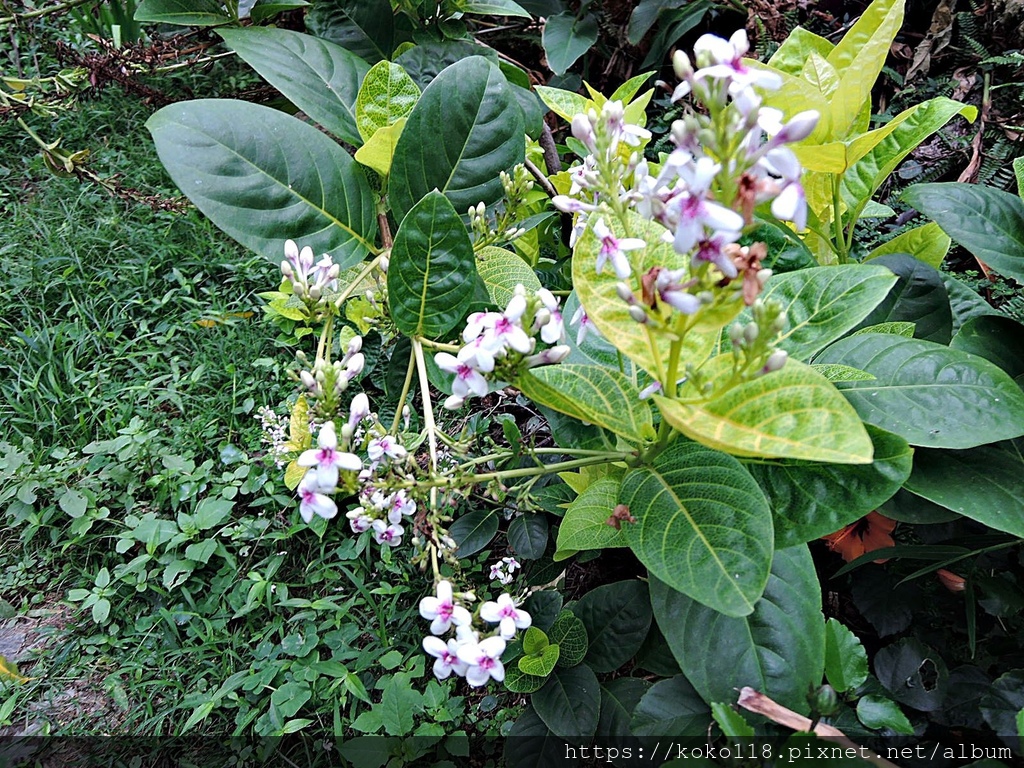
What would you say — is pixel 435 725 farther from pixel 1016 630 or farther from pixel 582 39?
pixel 582 39

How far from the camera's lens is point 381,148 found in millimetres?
1160

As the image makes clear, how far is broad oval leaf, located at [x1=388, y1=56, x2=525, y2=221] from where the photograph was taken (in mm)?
1104

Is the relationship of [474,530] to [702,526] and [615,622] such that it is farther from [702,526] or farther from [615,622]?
[702,526]

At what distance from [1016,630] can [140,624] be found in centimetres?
196

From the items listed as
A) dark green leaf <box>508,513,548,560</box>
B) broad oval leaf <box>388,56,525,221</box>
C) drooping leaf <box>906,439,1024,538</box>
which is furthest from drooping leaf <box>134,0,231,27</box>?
drooping leaf <box>906,439,1024,538</box>

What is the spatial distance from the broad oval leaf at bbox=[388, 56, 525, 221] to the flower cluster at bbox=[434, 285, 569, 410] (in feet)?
1.33

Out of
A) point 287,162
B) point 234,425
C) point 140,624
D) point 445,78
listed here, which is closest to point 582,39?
point 445,78

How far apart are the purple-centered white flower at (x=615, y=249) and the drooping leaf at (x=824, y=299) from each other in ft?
0.85

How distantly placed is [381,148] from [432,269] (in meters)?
0.30

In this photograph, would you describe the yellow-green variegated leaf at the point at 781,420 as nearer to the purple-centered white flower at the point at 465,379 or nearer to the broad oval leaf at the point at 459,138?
the purple-centered white flower at the point at 465,379

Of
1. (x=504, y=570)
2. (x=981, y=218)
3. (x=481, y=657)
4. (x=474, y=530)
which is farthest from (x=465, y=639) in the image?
(x=981, y=218)

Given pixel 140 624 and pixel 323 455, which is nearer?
pixel 323 455

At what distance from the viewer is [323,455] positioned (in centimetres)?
81

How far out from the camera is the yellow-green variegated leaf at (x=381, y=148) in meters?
1.13
